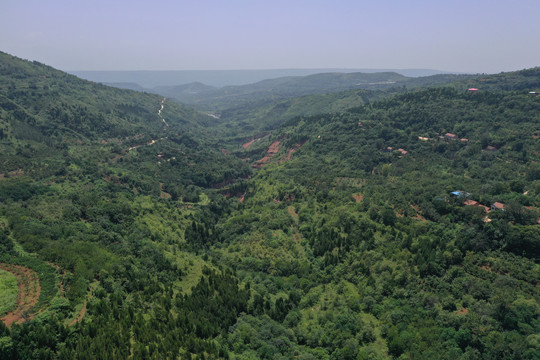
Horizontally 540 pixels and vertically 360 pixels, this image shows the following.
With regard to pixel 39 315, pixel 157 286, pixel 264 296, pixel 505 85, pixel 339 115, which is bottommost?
pixel 264 296

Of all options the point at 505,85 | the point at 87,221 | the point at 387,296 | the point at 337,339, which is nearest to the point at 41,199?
the point at 87,221

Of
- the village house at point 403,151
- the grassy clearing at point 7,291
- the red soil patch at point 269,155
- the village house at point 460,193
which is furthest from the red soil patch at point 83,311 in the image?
the red soil patch at point 269,155

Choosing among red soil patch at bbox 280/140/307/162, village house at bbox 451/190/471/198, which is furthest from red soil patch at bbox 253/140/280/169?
village house at bbox 451/190/471/198

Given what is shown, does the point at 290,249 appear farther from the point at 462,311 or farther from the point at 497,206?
the point at 497,206

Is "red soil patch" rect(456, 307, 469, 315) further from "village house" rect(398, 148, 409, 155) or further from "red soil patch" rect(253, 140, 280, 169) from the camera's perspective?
"red soil patch" rect(253, 140, 280, 169)

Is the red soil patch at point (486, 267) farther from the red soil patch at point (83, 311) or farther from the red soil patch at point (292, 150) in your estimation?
the red soil patch at point (292, 150)

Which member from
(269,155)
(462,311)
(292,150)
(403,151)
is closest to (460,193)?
(462,311)

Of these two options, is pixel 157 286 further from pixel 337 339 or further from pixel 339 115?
pixel 339 115
